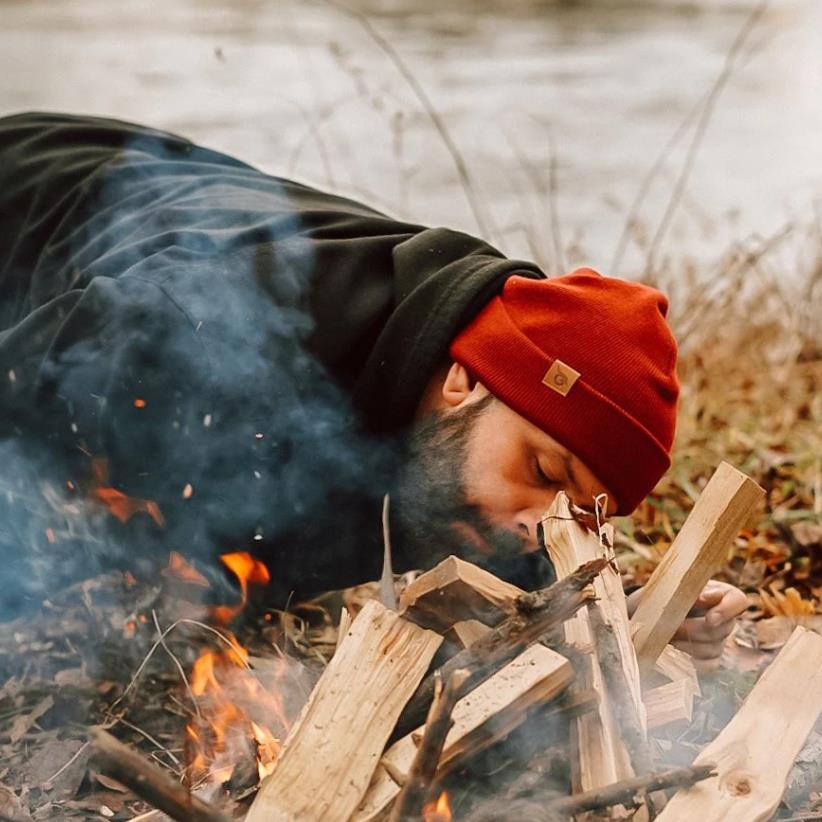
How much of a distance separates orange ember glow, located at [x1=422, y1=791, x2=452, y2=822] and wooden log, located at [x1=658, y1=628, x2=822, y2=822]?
34cm

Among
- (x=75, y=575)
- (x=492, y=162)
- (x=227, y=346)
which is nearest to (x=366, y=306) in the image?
(x=227, y=346)

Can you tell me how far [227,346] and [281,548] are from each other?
54 cm

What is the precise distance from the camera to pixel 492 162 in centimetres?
777

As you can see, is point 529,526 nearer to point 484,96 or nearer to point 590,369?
point 590,369

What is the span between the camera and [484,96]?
897cm

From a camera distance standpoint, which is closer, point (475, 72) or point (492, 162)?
point (492, 162)

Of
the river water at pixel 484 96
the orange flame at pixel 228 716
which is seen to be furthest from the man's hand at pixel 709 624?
the river water at pixel 484 96

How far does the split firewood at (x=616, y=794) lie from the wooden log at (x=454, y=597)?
0.38 m

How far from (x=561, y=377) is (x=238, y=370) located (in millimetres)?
789

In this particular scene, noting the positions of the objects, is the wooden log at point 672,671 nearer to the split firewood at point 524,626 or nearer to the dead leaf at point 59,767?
the split firewood at point 524,626

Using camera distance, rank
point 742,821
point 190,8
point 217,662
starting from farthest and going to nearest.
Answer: point 190,8 → point 217,662 → point 742,821

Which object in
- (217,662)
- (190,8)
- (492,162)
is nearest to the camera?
(217,662)

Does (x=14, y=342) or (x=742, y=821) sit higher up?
(x=14, y=342)

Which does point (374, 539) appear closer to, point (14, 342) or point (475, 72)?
point (14, 342)
